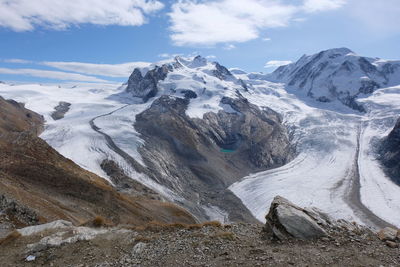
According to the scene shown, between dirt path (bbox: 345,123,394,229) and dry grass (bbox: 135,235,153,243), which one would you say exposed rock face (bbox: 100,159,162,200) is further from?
dry grass (bbox: 135,235,153,243)

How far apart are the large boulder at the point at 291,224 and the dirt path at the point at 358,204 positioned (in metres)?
Answer: 68.9

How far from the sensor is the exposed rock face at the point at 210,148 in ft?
328

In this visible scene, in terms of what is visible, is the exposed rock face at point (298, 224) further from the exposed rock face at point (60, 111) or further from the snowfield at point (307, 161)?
the exposed rock face at point (60, 111)

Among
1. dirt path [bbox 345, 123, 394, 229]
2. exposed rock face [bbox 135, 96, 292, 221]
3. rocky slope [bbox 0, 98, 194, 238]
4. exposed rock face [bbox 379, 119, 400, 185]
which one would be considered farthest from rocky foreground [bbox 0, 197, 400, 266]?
exposed rock face [bbox 379, 119, 400, 185]

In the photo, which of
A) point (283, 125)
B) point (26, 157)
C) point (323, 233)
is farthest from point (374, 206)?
point (283, 125)

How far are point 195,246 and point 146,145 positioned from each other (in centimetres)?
10259

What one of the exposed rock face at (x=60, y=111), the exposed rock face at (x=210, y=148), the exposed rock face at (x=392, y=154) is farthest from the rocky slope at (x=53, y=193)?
the exposed rock face at (x=60, y=111)

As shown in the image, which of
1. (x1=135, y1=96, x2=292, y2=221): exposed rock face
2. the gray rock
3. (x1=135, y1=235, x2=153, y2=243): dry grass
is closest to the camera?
the gray rock

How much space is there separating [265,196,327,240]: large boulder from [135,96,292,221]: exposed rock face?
6669 centimetres

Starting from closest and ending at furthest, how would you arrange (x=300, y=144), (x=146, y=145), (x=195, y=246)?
(x=195, y=246), (x=146, y=145), (x=300, y=144)

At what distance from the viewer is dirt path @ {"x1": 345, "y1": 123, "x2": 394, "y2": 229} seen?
3135 inches

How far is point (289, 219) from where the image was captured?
51.5 feet

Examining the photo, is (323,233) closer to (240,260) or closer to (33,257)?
(240,260)

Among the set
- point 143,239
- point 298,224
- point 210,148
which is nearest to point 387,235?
point 298,224
